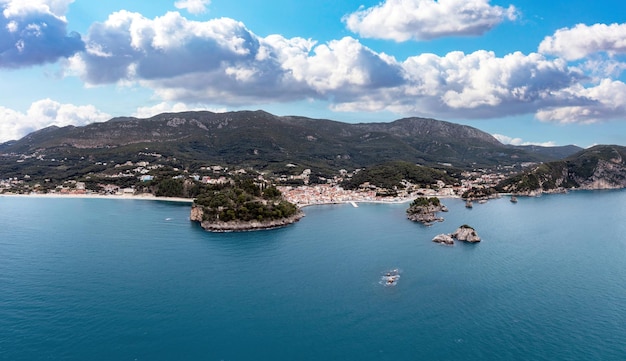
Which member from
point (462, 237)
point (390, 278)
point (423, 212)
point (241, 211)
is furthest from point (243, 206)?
point (390, 278)

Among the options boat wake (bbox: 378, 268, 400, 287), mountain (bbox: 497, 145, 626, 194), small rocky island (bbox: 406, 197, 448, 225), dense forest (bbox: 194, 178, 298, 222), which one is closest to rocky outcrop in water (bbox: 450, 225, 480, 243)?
small rocky island (bbox: 406, 197, 448, 225)

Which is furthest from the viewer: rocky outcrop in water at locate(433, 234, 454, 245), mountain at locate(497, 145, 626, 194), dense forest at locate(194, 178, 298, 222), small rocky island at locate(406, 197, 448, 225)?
mountain at locate(497, 145, 626, 194)

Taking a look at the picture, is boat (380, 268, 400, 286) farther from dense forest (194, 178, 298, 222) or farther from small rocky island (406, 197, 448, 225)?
small rocky island (406, 197, 448, 225)

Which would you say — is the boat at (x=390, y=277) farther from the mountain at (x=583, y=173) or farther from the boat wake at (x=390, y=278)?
the mountain at (x=583, y=173)

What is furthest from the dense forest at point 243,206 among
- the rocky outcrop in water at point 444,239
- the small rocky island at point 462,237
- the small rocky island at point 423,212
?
the small rocky island at point 462,237

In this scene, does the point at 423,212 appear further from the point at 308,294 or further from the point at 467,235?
the point at 308,294

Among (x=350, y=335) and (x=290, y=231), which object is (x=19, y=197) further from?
(x=350, y=335)
